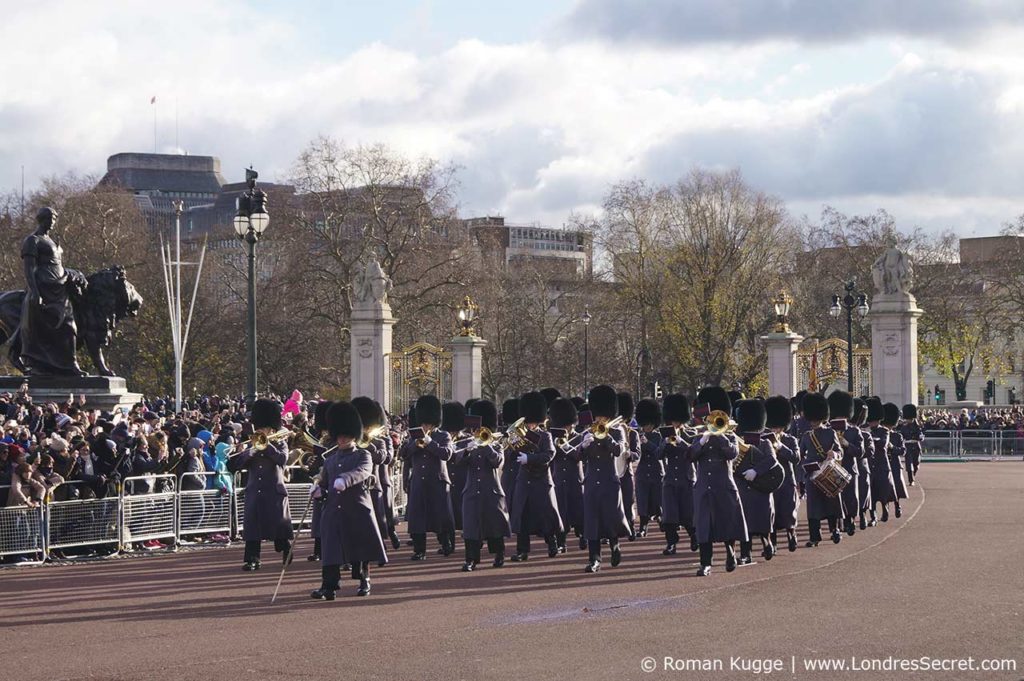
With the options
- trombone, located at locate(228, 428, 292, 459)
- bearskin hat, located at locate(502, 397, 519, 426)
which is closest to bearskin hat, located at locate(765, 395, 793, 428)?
bearskin hat, located at locate(502, 397, 519, 426)

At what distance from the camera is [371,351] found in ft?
121

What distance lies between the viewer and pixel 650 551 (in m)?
16.8

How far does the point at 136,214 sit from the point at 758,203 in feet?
81.8

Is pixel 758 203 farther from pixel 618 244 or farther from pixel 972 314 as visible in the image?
pixel 972 314

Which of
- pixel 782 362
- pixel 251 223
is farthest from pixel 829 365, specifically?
pixel 251 223

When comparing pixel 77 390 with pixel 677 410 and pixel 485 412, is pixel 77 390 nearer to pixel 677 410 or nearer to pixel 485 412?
pixel 485 412

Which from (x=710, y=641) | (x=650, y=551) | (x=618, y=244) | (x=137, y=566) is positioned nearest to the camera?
(x=710, y=641)

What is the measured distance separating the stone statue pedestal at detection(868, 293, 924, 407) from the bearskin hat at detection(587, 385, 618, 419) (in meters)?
21.5

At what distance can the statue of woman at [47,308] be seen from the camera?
71.2 ft

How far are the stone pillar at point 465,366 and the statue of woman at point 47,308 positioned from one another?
15162 mm

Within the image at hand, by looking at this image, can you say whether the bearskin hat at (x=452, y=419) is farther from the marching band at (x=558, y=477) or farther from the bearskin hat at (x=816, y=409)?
the bearskin hat at (x=816, y=409)

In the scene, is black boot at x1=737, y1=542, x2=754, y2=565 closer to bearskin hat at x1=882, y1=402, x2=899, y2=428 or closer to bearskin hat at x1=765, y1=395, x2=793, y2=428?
bearskin hat at x1=765, y1=395, x2=793, y2=428

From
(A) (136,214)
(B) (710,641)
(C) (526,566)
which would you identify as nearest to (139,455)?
(C) (526,566)

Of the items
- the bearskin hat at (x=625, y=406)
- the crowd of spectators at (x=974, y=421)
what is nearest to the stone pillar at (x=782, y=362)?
the crowd of spectators at (x=974, y=421)
